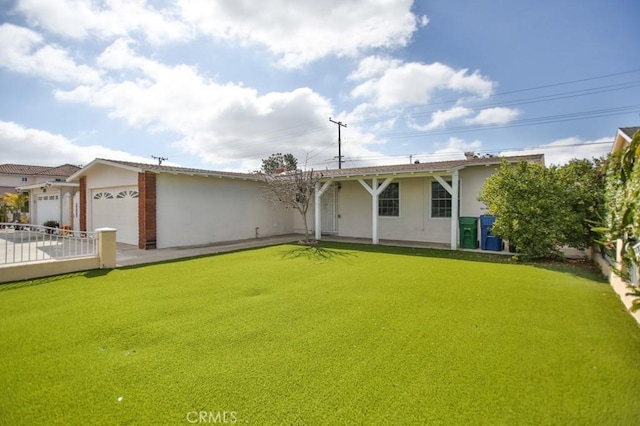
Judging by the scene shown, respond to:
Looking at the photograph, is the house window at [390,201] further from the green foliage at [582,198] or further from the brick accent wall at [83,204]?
the brick accent wall at [83,204]

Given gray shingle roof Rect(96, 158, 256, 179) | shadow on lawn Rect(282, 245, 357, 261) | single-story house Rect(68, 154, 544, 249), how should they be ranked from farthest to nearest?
single-story house Rect(68, 154, 544, 249) < gray shingle roof Rect(96, 158, 256, 179) < shadow on lawn Rect(282, 245, 357, 261)

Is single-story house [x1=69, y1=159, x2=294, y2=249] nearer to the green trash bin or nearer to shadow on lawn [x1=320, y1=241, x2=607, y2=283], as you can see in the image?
shadow on lawn [x1=320, y1=241, x2=607, y2=283]

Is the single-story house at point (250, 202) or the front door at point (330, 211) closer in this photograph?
the single-story house at point (250, 202)

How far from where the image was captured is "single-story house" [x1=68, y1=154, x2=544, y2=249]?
38.6 ft

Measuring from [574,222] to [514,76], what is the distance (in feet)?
34.5

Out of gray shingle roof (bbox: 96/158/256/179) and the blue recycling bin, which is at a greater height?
gray shingle roof (bbox: 96/158/256/179)

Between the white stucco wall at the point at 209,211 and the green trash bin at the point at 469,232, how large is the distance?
9.14 metres

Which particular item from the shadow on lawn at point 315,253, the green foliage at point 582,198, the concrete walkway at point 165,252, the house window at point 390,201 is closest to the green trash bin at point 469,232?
the green foliage at point 582,198

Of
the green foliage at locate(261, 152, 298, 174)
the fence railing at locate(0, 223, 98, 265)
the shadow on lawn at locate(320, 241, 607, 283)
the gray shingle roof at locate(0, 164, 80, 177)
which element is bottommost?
the shadow on lawn at locate(320, 241, 607, 283)

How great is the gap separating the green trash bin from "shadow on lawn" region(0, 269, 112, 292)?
11.1 m

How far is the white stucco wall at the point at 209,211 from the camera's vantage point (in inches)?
482

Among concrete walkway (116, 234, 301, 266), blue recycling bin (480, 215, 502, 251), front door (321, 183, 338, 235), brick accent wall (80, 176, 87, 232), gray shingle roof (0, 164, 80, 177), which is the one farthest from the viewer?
gray shingle roof (0, 164, 80, 177)

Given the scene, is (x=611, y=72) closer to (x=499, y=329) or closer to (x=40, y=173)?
(x=499, y=329)

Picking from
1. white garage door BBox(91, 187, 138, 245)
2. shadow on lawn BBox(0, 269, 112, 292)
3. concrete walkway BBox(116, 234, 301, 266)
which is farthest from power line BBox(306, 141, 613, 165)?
shadow on lawn BBox(0, 269, 112, 292)
